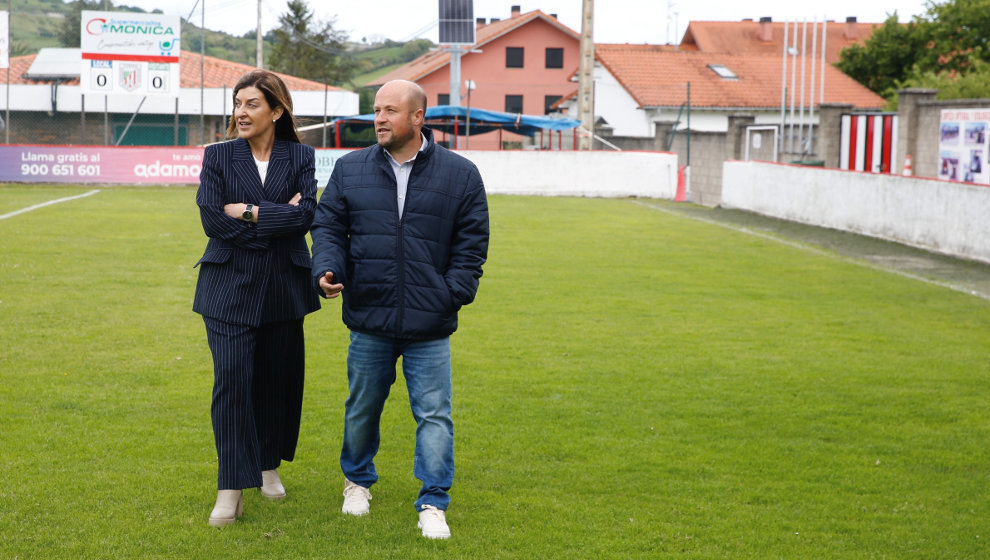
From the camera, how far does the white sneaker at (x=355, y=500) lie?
478 cm

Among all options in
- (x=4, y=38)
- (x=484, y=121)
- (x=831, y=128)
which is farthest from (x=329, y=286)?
(x=484, y=121)

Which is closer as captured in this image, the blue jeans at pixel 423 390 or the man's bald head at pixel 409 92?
the man's bald head at pixel 409 92

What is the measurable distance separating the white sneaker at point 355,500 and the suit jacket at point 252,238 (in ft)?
2.52

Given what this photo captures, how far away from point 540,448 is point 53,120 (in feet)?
136

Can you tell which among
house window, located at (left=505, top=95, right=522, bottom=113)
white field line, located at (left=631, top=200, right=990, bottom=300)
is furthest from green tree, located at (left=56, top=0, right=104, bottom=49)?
white field line, located at (left=631, top=200, right=990, bottom=300)

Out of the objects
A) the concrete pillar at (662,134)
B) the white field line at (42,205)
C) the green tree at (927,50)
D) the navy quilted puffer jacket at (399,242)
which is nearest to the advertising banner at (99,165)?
the white field line at (42,205)

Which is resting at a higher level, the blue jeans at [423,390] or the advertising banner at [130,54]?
the advertising banner at [130,54]

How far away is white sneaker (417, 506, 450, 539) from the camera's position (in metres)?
4.52

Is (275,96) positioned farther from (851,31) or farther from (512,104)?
(851,31)

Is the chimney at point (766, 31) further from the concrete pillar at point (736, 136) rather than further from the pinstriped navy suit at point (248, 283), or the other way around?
the pinstriped navy suit at point (248, 283)

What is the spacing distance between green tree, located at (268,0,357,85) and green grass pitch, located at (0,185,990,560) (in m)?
68.3

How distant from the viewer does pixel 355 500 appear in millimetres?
4797

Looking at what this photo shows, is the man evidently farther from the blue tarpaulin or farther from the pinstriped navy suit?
the blue tarpaulin

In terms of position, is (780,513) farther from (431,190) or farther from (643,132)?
(643,132)
